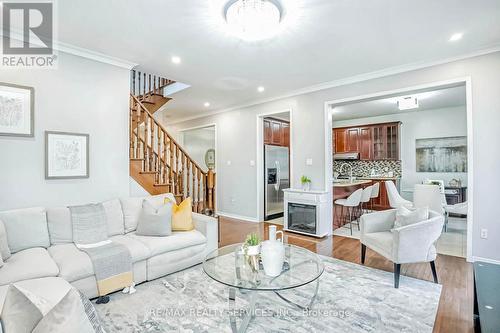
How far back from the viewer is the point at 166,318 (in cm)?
211

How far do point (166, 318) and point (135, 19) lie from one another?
2811 mm

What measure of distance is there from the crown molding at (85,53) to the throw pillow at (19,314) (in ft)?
10.2

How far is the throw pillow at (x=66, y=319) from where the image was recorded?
0.86m

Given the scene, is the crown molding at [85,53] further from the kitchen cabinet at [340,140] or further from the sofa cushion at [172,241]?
the kitchen cabinet at [340,140]

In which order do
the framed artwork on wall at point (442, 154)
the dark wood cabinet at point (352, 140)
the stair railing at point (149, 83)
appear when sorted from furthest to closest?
the dark wood cabinet at point (352, 140) → the framed artwork on wall at point (442, 154) → the stair railing at point (149, 83)

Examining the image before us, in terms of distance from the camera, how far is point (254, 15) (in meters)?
2.31

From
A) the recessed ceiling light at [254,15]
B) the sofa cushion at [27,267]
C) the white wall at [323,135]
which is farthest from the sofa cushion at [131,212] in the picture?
the white wall at [323,135]

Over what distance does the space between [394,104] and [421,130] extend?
1.38 m

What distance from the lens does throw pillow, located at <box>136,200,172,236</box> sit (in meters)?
2.99

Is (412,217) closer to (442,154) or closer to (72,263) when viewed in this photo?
(72,263)

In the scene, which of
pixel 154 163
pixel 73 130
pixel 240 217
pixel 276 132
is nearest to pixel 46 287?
pixel 73 130

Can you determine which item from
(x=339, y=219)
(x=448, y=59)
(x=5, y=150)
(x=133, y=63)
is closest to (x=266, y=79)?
(x=133, y=63)

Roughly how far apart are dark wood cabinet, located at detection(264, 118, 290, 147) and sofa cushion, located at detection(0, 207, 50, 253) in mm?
4264

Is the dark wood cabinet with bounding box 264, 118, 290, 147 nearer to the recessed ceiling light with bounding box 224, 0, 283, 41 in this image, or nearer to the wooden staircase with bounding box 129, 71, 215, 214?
the wooden staircase with bounding box 129, 71, 215, 214
